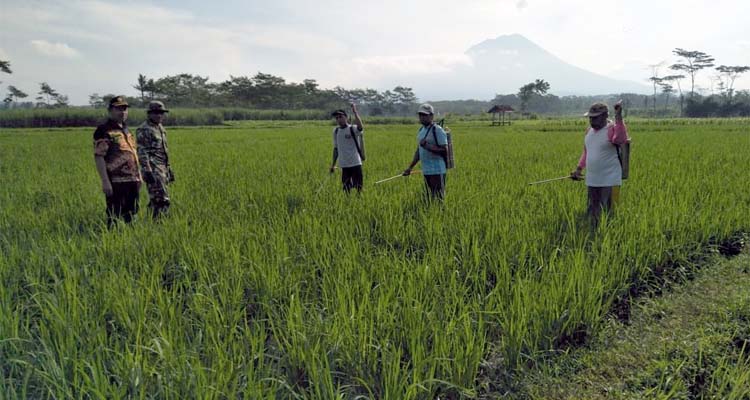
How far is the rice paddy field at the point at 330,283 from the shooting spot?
1884 millimetres

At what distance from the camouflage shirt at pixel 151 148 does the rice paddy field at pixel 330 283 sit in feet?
2.09

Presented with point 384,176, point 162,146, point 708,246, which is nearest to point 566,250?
point 708,246

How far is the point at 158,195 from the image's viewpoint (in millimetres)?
4383

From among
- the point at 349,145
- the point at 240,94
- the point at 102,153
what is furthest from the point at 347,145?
the point at 240,94

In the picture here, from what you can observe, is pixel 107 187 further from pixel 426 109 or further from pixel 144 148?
pixel 426 109

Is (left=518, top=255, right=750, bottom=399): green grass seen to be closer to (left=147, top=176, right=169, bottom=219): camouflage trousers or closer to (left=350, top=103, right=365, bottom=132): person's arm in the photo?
(left=350, top=103, right=365, bottom=132): person's arm

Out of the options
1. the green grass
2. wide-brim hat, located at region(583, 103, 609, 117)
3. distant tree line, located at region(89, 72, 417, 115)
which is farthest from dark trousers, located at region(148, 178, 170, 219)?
distant tree line, located at region(89, 72, 417, 115)

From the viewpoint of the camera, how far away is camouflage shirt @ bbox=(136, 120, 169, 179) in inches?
166

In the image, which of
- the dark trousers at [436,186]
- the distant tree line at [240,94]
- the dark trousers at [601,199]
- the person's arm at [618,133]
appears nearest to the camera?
the person's arm at [618,133]

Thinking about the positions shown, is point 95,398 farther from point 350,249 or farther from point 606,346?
point 606,346

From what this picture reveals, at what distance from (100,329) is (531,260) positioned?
9.22ft

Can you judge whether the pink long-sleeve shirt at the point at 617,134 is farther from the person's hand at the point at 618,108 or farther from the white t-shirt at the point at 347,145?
the white t-shirt at the point at 347,145

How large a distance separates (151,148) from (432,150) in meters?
2.94

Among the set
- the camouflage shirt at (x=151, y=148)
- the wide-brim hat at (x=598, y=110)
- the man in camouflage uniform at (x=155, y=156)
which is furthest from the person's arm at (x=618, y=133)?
the camouflage shirt at (x=151, y=148)
